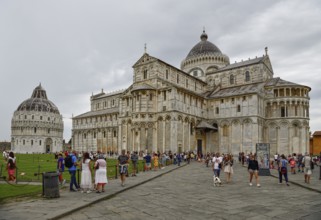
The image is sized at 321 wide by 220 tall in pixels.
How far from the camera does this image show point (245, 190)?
535 inches

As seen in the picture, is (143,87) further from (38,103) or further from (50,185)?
(38,103)

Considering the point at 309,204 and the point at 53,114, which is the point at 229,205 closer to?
the point at 309,204

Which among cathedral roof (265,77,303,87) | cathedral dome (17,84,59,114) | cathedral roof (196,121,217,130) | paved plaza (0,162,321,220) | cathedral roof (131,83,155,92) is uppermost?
cathedral dome (17,84,59,114)

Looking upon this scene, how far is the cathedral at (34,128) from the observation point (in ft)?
352

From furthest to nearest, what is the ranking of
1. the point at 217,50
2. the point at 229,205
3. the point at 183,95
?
the point at 217,50 → the point at 183,95 → the point at 229,205

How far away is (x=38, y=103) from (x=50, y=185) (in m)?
111

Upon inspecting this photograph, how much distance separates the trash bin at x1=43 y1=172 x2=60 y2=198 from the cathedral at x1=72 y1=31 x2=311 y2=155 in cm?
2942

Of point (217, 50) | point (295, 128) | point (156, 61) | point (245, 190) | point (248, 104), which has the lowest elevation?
point (245, 190)

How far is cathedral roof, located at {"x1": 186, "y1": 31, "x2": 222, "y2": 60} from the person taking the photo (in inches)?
2281

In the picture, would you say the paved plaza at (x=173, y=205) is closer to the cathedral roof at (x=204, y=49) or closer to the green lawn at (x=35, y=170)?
the green lawn at (x=35, y=170)

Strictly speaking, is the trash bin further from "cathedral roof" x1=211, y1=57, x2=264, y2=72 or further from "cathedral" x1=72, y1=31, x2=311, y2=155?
"cathedral roof" x1=211, y1=57, x2=264, y2=72

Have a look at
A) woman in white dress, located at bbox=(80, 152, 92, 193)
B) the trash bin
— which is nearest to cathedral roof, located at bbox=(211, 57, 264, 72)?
woman in white dress, located at bbox=(80, 152, 92, 193)

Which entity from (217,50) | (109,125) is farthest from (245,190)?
(109,125)

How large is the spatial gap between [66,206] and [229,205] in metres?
5.59
